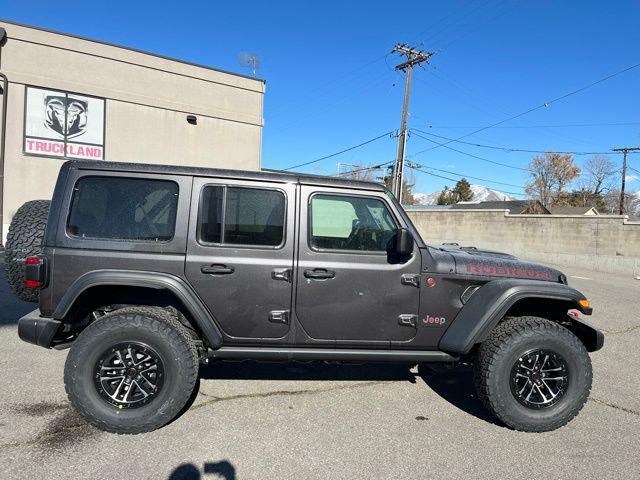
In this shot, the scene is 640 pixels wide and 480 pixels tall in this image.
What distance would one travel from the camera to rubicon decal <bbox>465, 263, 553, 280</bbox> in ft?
11.6

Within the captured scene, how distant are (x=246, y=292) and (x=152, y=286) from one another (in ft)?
2.23

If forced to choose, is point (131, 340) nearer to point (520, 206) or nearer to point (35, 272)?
point (35, 272)

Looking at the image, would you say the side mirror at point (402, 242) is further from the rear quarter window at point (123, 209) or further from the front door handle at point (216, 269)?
the rear quarter window at point (123, 209)

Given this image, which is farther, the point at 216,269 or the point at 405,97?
the point at 405,97

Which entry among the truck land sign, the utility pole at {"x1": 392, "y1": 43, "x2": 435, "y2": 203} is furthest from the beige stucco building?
the utility pole at {"x1": 392, "y1": 43, "x2": 435, "y2": 203}

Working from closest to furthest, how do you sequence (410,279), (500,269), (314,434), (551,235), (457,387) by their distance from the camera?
(314,434), (410,279), (500,269), (457,387), (551,235)

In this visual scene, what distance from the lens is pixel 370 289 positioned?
133 inches

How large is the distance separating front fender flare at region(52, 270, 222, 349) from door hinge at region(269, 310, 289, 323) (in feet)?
1.36

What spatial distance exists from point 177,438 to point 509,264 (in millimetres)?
2940

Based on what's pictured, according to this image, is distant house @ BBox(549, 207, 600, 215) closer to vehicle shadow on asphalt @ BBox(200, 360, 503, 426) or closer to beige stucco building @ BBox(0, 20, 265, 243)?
beige stucco building @ BBox(0, 20, 265, 243)

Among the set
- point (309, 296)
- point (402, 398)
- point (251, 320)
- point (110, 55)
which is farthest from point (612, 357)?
point (110, 55)

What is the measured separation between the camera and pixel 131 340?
311cm

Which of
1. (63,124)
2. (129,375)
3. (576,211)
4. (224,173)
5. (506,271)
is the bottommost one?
(129,375)

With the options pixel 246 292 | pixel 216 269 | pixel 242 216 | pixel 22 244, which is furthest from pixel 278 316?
pixel 22 244
